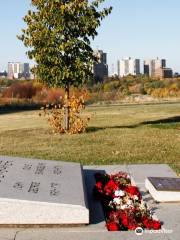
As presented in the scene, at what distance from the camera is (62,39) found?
16.2 m

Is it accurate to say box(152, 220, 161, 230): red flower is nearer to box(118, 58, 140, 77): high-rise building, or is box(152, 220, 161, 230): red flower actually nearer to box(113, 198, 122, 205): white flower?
box(113, 198, 122, 205): white flower

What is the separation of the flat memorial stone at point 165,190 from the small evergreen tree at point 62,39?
8962 mm

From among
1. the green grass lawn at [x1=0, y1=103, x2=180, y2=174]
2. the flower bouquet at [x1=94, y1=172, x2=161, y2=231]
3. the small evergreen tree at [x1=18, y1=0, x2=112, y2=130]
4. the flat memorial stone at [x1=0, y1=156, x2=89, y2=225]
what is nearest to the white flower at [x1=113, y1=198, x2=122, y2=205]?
the flower bouquet at [x1=94, y1=172, x2=161, y2=231]

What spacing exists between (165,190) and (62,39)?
10021 millimetres

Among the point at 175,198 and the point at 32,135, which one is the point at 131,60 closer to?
the point at 32,135

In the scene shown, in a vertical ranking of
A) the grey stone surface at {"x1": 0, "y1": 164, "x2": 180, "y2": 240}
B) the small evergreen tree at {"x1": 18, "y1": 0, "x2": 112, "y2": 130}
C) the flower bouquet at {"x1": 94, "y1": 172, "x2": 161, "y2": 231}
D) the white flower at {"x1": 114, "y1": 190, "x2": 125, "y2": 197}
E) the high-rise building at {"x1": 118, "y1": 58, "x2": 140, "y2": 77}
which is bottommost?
the grey stone surface at {"x1": 0, "y1": 164, "x2": 180, "y2": 240}

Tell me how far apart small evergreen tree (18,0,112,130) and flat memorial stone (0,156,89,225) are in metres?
9.22

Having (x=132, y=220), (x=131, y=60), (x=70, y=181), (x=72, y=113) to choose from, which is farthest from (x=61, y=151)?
(x=131, y=60)

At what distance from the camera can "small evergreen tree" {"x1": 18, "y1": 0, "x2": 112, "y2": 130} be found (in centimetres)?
1600

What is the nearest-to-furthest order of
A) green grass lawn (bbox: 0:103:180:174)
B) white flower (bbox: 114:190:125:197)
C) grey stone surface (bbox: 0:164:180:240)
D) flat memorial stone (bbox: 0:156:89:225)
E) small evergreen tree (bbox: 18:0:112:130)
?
grey stone surface (bbox: 0:164:180:240) → flat memorial stone (bbox: 0:156:89:225) → white flower (bbox: 114:190:125:197) → green grass lawn (bbox: 0:103:180:174) → small evergreen tree (bbox: 18:0:112:130)

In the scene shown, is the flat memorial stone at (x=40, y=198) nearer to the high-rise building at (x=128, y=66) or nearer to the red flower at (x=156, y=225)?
the red flower at (x=156, y=225)

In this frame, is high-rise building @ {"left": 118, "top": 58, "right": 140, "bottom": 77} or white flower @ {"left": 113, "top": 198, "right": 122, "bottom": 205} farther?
high-rise building @ {"left": 118, "top": 58, "right": 140, "bottom": 77}

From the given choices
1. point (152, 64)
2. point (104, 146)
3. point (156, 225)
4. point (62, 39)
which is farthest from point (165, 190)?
point (152, 64)

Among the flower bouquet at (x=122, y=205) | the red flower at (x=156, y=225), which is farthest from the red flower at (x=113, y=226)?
the red flower at (x=156, y=225)
